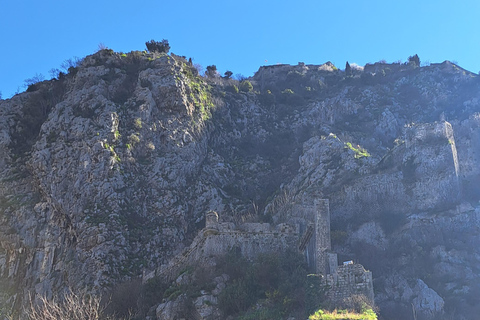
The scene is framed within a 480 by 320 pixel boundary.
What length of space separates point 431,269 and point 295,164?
25467 millimetres

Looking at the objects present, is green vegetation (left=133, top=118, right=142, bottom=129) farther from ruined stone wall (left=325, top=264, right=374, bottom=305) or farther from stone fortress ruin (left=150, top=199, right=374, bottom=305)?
ruined stone wall (left=325, top=264, right=374, bottom=305)

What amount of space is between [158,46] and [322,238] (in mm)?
52417

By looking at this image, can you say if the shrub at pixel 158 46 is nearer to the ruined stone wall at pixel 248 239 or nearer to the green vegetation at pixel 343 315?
the ruined stone wall at pixel 248 239

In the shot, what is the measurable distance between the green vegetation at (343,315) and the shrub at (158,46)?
5919cm

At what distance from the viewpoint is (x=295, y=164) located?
224ft

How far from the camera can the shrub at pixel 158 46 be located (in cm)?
8512

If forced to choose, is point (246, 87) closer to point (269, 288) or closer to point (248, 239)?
point (248, 239)

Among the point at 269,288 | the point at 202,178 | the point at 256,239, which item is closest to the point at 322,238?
the point at 269,288

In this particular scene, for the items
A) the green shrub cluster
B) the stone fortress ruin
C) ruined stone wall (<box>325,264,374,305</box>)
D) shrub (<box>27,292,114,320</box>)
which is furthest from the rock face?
ruined stone wall (<box>325,264,374,305</box>)

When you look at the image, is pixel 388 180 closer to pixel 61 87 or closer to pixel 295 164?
pixel 295 164

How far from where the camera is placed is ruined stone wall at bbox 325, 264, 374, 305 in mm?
36156

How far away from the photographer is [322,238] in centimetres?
4194

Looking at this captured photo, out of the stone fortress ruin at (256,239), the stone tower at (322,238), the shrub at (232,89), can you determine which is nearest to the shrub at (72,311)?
the stone fortress ruin at (256,239)

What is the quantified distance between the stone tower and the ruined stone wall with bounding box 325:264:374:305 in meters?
2.59
